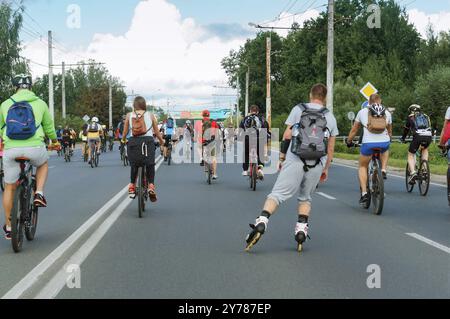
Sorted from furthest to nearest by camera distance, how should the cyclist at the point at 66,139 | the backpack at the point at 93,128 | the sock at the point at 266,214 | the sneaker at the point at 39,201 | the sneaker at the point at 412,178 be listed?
the cyclist at the point at 66,139 < the backpack at the point at 93,128 < the sneaker at the point at 412,178 < the sneaker at the point at 39,201 < the sock at the point at 266,214

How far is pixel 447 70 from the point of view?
55562mm

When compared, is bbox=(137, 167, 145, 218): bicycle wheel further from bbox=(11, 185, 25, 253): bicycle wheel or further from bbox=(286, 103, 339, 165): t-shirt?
bbox=(286, 103, 339, 165): t-shirt

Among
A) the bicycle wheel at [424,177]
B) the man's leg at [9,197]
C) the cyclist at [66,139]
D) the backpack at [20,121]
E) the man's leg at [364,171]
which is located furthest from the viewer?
the cyclist at [66,139]

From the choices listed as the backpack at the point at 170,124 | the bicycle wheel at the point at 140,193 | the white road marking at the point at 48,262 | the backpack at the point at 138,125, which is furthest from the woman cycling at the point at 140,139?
the backpack at the point at 170,124

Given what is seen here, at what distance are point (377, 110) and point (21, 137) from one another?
18.7 ft

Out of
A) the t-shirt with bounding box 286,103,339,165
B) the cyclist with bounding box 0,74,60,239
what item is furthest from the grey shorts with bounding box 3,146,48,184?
the t-shirt with bounding box 286,103,339,165

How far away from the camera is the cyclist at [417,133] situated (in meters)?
13.8

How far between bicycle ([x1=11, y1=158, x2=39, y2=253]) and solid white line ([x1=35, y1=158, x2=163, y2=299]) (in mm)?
641

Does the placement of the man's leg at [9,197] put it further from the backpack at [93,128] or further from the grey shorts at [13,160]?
the backpack at [93,128]

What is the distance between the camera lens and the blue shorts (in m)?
11.0

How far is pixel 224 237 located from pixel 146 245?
1.04m

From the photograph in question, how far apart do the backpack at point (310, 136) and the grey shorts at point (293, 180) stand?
97 millimetres
